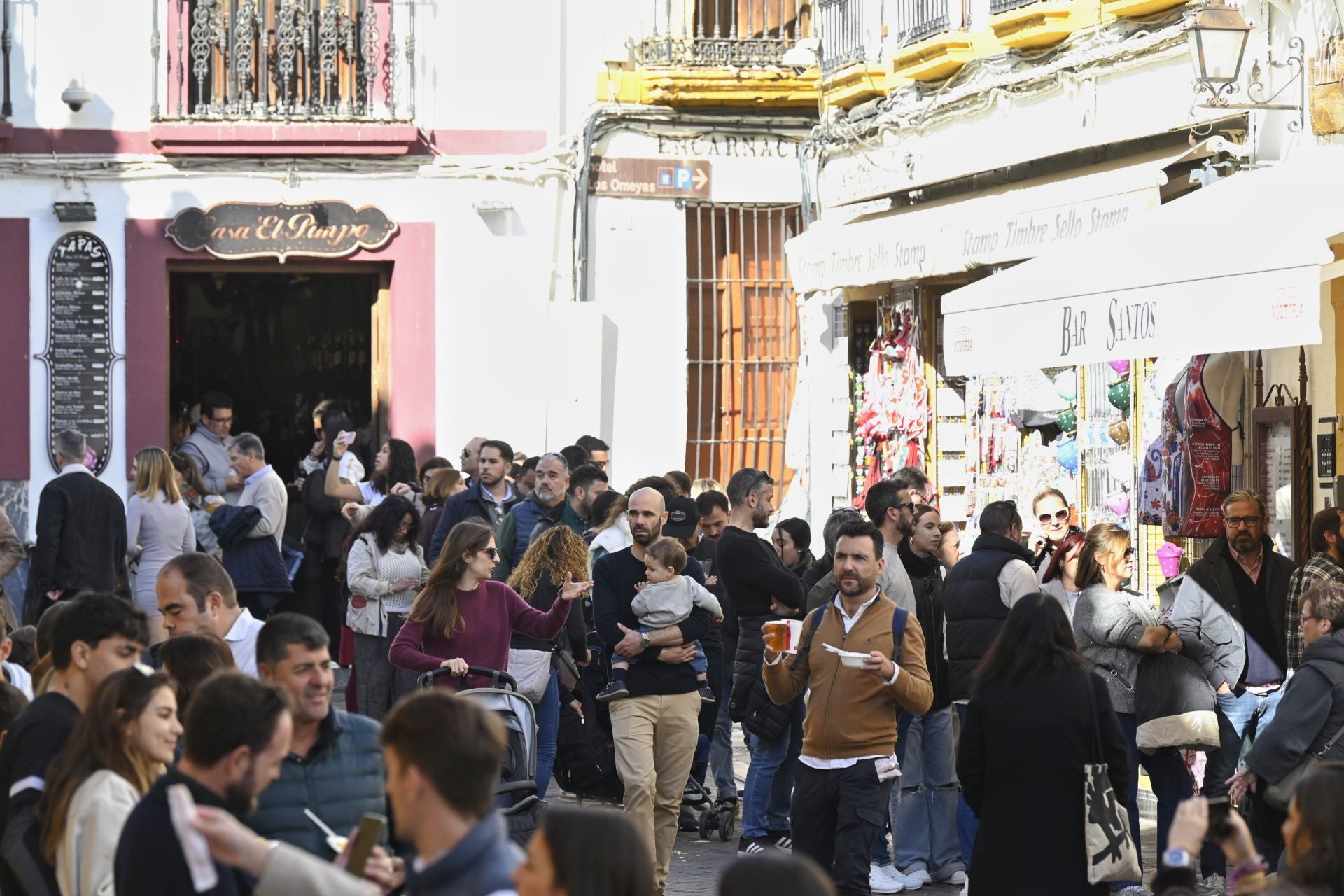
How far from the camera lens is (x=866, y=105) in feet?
58.0

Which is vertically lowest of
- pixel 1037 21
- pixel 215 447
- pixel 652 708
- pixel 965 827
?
pixel 965 827

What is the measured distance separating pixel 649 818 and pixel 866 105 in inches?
362

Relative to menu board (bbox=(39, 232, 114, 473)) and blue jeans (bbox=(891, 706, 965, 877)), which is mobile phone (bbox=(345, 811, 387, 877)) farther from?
Answer: menu board (bbox=(39, 232, 114, 473))

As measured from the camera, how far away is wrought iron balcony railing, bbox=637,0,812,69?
1952 cm

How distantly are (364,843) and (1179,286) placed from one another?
588 centimetres

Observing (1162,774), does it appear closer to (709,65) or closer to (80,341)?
(709,65)

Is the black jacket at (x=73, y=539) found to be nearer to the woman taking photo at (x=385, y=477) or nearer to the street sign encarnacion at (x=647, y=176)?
the woman taking photo at (x=385, y=477)

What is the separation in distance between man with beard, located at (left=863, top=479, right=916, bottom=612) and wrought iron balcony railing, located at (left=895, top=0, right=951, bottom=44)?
20.7 feet

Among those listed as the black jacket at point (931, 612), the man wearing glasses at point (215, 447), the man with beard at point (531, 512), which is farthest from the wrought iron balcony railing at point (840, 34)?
the black jacket at point (931, 612)

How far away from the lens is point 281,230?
63.7 feet

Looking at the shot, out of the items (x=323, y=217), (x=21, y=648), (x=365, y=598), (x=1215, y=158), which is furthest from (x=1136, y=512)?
(x=323, y=217)

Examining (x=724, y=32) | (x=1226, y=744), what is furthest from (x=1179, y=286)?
(x=724, y=32)

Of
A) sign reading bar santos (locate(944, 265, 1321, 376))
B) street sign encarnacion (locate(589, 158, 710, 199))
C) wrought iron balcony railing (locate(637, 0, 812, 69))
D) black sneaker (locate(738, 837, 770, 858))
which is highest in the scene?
wrought iron balcony railing (locate(637, 0, 812, 69))

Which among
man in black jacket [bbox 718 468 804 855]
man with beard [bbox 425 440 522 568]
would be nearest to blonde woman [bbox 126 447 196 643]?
man with beard [bbox 425 440 522 568]
